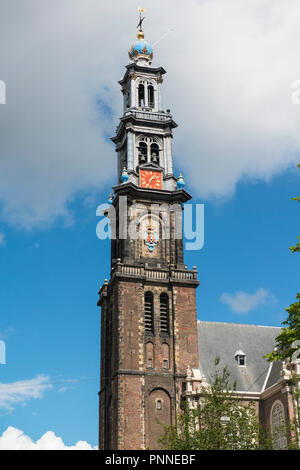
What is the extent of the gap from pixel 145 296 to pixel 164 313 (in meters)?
2.19

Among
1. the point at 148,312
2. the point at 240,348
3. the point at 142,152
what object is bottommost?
the point at 240,348

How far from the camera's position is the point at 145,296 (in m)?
53.8

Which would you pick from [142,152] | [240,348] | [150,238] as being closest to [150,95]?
[142,152]

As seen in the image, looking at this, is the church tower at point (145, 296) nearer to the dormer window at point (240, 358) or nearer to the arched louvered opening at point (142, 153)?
the arched louvered opening at point (142, 153)

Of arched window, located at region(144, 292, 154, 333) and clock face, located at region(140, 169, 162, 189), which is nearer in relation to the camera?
arched window, located at region(144, 292, 154, 333)

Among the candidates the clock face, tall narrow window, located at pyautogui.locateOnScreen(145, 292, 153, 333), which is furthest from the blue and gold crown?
tall narrow window, located at pyautogui.locateOnScreen(145, 292, 153, 333)

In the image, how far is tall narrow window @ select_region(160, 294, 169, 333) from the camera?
53.1m

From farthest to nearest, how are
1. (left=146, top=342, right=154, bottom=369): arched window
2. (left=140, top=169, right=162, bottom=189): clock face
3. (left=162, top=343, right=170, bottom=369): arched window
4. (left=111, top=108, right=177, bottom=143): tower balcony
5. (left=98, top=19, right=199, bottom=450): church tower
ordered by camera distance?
1. (left=111, top=108, right=177, bottom=143): tower balcony
2. (left=140, top=169, right=162, bottom=189): clock face
3. (left=162, top=343, right=170, bottom=369): arched window
4. (left=146, top=342, right=154, bottom=369): arched window
5. (left=98, top=19, right=199, bottom=450): church tower

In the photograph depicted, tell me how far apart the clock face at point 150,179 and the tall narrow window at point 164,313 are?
1134 cm

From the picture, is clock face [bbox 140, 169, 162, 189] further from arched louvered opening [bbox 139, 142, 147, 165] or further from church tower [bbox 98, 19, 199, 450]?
arched louvered opening [bbox 139, 142, 147, 165]

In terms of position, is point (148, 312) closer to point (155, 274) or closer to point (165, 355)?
point (155, 274)

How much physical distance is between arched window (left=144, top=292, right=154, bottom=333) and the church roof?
5189 mm

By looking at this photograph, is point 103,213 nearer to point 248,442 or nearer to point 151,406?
point 151,406
